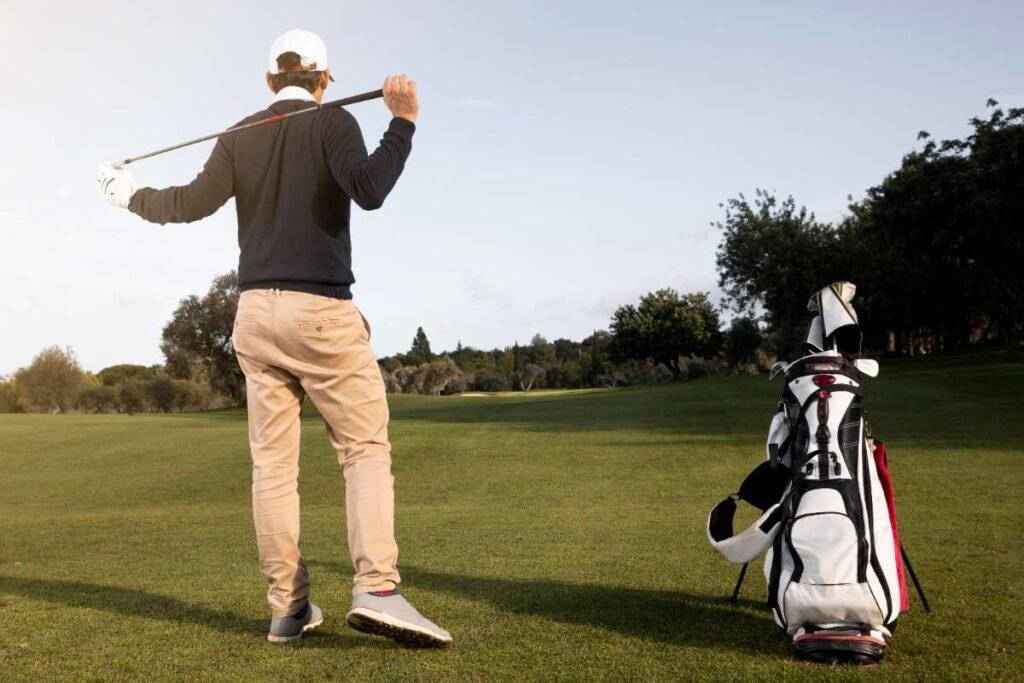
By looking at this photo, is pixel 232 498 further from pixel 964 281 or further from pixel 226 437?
pixel 964 281

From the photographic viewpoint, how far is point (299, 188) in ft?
16.4

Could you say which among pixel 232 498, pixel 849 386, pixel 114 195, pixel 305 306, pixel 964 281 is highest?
pixel 964 281

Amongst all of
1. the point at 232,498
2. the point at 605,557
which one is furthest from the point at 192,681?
the point at 232,498

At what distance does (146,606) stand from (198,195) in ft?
8.46

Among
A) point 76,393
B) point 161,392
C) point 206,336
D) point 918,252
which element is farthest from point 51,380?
point 918,252

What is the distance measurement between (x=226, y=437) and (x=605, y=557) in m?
22.7

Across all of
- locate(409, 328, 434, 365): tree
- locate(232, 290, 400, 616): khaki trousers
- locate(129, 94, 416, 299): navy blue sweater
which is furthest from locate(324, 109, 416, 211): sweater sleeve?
locate(409, 328, 434, 365): tree

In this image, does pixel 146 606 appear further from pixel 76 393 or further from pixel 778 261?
pixel 76 393

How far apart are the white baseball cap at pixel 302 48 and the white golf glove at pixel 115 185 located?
Answer: 0.96 m

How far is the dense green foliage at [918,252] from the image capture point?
4212 cm

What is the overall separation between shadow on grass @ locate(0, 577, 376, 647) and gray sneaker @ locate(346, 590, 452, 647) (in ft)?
0.84

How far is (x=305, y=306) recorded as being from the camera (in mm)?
4906

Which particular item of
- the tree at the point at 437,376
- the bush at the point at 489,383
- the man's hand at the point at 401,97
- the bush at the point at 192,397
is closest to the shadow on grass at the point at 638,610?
the man's hand at the point at 401,97

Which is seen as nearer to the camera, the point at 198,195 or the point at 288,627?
the point at 288,627
